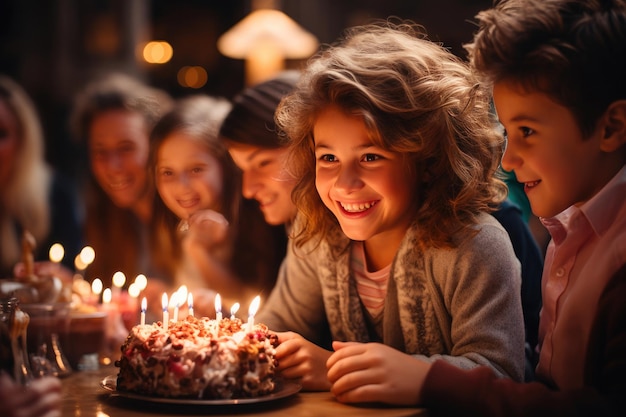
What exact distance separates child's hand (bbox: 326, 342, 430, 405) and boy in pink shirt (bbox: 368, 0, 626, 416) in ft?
0.04

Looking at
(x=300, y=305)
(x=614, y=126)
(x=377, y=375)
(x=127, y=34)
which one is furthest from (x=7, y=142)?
(x=127, y=34)

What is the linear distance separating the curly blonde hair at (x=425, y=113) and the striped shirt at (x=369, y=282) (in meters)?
0.19

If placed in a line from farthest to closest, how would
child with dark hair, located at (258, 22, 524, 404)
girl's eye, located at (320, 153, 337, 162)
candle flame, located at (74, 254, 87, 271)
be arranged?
candle flame, located at (74, 254, 87, 271), girl's eye, located at (320, 153, 337, 162), child with dark hair, located at (258, 22, 524, 404)

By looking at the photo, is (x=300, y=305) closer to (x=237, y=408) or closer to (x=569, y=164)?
(x=237, y=408)

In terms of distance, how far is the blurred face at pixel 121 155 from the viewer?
10.0 ft

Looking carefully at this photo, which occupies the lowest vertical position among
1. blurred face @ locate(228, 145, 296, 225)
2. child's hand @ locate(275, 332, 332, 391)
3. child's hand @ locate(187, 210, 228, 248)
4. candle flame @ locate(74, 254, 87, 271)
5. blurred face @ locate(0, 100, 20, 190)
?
child's hand @ locate(275, 332, 332, 391)

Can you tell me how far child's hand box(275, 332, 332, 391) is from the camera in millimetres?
1760

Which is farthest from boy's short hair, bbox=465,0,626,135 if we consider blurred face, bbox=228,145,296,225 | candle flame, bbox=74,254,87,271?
candle flame, bbox=74,254,87,271

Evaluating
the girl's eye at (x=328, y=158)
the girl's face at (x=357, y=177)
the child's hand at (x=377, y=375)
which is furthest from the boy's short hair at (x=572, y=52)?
the child's hand at (x=377, y=375)

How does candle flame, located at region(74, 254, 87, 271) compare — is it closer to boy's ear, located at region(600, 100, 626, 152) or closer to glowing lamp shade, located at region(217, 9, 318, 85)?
boy's ear, located at region(600, 100, 626, 152)

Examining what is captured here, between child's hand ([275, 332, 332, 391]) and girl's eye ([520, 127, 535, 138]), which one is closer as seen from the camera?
girl's eye ([520, 127, 535, 138])

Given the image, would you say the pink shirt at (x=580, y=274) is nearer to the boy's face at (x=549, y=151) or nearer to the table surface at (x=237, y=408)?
the boy's face at (x=549, y=151)

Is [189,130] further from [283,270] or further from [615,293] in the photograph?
[615,293]

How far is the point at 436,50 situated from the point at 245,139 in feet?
2.29
